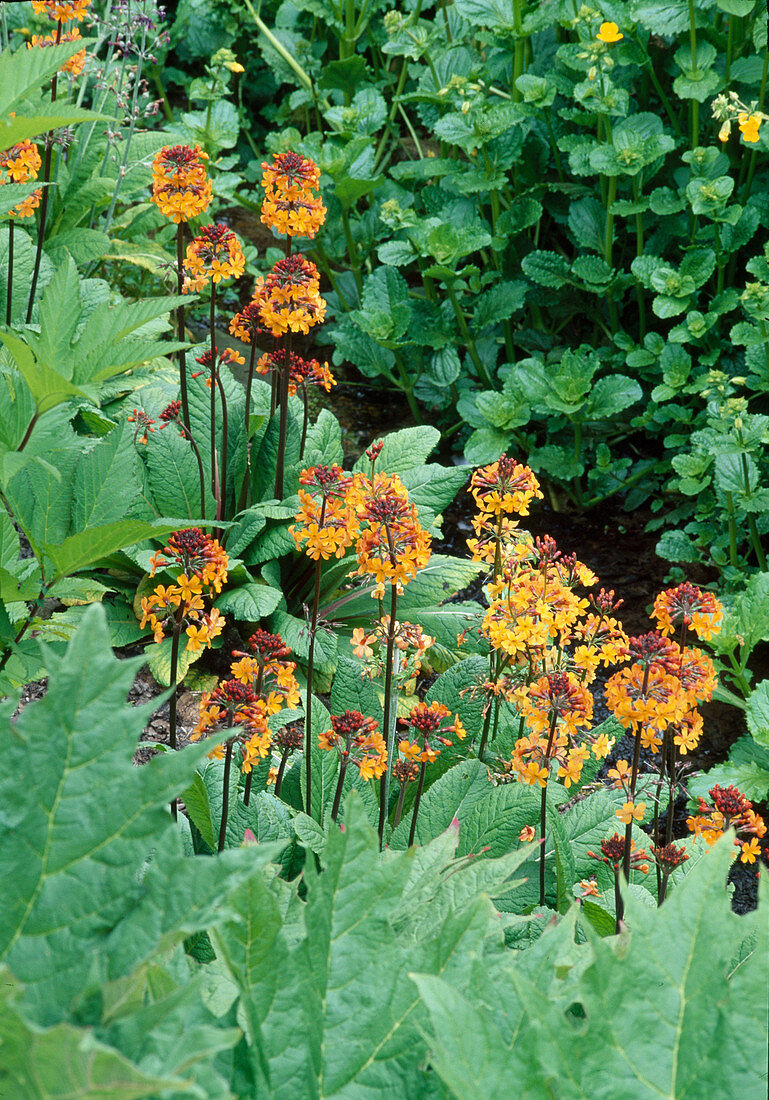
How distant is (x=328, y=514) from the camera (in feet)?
5.66

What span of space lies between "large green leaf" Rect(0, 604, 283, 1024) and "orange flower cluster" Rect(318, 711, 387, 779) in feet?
3.07

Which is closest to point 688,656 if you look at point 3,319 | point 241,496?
point 241,496

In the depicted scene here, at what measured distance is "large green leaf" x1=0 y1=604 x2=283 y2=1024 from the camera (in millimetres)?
657

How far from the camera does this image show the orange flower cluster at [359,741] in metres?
1.63

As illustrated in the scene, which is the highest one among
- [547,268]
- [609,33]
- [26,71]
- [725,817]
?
[609,33]

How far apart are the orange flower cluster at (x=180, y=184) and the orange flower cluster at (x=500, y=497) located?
102 cm

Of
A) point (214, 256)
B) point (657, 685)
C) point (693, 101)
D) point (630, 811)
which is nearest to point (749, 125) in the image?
point (693, 101)

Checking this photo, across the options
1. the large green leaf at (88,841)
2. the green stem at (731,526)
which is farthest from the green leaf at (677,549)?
the large green leaf at (88,841)

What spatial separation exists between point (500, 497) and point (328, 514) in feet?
1.13

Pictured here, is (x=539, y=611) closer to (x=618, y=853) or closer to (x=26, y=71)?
(x=618, y=853)

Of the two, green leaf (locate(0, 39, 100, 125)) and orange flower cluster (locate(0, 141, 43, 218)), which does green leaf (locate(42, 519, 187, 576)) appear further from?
orange flower cluster (locate(0, 141, 43, 218))

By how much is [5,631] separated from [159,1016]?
88cm

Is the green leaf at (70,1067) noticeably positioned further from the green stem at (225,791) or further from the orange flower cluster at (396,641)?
the orange flower cluster at (396,641)

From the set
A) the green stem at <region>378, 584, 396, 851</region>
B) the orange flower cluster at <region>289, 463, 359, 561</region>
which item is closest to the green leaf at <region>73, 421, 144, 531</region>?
the orange flower cluster at <region>289, 463, 359, 561</region>
